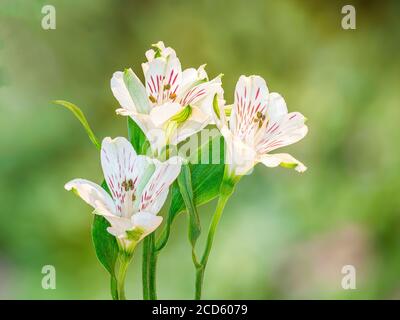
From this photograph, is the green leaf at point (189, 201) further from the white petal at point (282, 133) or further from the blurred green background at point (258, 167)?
the blurred green background at point (258, 167)

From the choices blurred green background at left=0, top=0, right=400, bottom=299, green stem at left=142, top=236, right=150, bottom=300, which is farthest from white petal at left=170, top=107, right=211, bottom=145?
blurred green background at left=0, top=0, right=400, bottom=299

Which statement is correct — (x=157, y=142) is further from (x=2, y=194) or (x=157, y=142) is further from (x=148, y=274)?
(x=2, y=194)

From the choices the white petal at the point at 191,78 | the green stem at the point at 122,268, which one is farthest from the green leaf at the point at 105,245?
the white petal at the point at 191,78

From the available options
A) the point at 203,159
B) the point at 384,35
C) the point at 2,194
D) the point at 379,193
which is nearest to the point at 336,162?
the point at 379,193

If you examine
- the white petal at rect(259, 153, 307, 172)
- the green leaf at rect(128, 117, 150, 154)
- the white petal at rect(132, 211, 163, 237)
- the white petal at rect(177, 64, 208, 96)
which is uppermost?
the white petal at rect(177, 64, 208, 96)

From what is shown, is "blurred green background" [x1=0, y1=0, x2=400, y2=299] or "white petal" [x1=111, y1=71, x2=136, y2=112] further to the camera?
"blurred green background" [x1=0, y1=0, x2=400, y2=299]

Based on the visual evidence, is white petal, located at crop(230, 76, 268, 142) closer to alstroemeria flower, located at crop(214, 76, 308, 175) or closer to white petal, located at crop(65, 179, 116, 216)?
alstroemeria flower, located at crop(214, 76, 308, 175)
